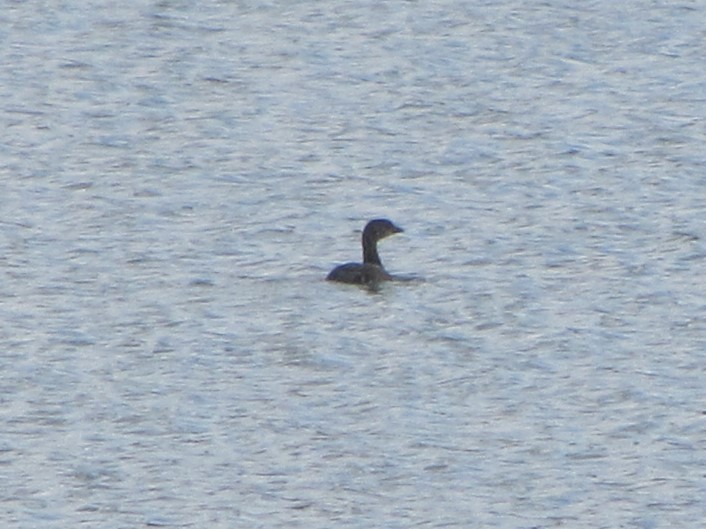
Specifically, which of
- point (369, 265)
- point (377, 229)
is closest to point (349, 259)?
point (377, 229)

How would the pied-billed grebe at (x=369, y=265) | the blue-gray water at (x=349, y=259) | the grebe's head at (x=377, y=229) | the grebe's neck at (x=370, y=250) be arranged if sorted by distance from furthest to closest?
the grebe's head at (x=377, y=229) → the grebe's neck at (x=370, y=250) → the pied-billed grebe at (x=369, y=265) → the blue-gray water at (x=349, y=259)

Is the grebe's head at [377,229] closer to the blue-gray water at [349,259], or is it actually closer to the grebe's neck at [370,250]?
the grebe's neck at [370,250]

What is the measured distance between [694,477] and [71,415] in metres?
3.72

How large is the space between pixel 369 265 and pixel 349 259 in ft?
2.77

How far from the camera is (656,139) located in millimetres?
21281

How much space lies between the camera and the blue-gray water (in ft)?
41.5

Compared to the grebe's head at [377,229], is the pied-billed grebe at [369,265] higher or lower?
lower

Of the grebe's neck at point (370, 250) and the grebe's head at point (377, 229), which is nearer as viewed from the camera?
the grebe's neck at point (370, 250)

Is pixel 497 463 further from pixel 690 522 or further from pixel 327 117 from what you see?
pixel 327 117

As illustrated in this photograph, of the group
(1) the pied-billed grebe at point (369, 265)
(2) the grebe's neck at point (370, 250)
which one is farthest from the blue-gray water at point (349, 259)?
(2) the grebe's neck at point (370, 250)

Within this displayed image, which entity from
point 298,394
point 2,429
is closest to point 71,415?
point 2,429

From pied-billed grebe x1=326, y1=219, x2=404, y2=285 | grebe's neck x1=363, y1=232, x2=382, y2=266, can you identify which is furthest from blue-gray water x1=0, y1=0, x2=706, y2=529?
grebe's neck x1=363, y1=232, x2=382, y2=266

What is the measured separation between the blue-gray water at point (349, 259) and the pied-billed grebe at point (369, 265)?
187 mm

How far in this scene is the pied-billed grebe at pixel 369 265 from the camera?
16906 mm
